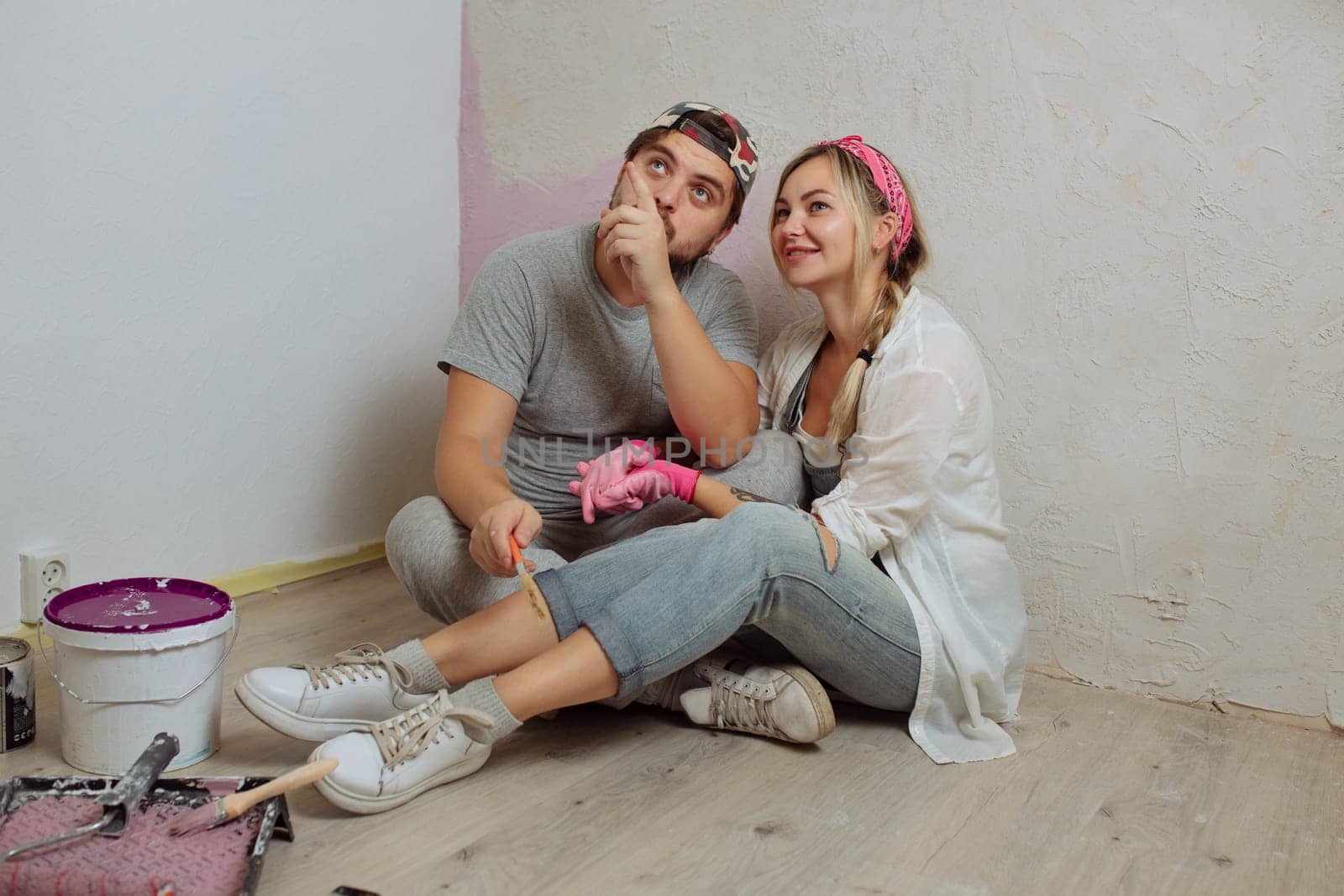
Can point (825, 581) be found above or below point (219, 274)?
below

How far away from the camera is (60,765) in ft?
4.35

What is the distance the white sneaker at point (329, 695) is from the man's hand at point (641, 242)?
628mm

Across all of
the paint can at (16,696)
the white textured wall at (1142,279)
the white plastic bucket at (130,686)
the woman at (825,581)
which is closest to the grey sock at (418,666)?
the woman at (825,581)

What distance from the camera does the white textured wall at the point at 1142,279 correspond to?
1.59 m

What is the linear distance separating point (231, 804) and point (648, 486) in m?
0.68

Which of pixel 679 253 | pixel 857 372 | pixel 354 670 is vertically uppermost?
pixel 679 253

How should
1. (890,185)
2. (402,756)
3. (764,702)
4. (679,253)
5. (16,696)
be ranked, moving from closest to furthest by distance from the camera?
1. (402,756)
2. (16,696)
3. (764,702)
4. (890,185)
5. (679,253)

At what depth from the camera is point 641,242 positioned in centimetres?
153

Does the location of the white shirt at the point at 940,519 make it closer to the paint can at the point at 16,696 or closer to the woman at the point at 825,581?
the woman at the point at 825,581

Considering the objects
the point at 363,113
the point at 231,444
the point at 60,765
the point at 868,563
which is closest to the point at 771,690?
the point at 868,563

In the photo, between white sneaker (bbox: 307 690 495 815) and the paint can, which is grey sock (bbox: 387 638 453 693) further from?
the paint can

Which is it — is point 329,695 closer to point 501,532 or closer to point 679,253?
point 501,532

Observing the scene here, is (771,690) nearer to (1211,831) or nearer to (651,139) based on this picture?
(1211,831)

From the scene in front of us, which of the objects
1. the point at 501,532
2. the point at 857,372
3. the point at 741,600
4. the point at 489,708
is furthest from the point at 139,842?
the point at 857,372
